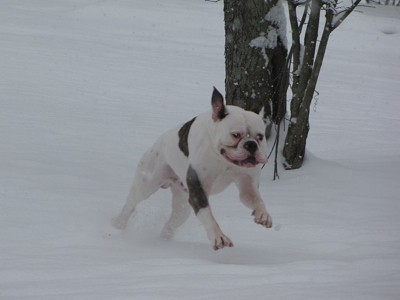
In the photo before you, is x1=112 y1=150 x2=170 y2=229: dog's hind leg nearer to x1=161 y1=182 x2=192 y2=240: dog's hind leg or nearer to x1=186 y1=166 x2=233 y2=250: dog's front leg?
x1=161 y1=182 x2=192 y2=240: dog's hind leg

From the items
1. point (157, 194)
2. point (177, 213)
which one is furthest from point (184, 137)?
point (157, 194)

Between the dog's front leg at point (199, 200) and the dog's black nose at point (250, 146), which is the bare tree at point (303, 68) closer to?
the dog's front leg at point (199, 200)

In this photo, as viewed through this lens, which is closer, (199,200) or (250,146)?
(250,146)

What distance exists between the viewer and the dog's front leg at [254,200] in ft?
16.1

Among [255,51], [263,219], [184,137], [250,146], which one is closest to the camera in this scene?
[250,146]

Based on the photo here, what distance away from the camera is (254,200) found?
198 inches

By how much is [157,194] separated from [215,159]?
2477 millimetres

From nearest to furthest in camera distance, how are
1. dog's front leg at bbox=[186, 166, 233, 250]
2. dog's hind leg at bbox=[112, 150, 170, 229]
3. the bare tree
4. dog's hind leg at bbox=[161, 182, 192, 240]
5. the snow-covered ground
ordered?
the snow-covered ground, dog's front leg at bbox=[186, 166, 233, 250], dog's hind leg at bbox=[112, 150, 170, 229], dog's hind leg at bbox=[161, 182, 192, 240], the bare tree

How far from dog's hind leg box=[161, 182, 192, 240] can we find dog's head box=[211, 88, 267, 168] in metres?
1.31

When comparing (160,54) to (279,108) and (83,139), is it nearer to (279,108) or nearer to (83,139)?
(83,139)

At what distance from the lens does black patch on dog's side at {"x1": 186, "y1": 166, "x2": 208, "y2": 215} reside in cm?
495

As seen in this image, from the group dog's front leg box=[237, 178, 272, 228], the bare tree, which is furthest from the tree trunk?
dog's front leg box=[237, 178, 272, 228]

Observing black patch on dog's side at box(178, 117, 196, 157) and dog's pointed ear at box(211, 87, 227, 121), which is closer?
dog's pointed ear at box(211, 87, 227, 121)

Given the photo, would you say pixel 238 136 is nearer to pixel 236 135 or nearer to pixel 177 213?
pixel 236 135
